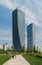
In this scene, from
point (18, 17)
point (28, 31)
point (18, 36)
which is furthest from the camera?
point (28, 31)

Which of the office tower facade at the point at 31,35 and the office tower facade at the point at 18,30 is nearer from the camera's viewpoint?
the office tower facade at the point at 18,30

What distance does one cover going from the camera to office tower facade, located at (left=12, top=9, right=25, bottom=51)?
135 m

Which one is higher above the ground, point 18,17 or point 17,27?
point 18,17

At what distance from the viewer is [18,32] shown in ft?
444

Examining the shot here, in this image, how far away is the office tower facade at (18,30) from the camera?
135250mm

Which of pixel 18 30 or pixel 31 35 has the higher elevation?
pixel 18 30

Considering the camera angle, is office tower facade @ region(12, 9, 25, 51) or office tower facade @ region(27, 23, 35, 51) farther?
office tower facade @ region(27, 23, 35, 51)

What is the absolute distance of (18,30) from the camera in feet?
444

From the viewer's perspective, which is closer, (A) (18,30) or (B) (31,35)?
(A) (18,30)

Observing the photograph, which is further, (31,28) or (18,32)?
(31,28)

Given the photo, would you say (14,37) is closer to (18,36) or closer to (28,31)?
(18,36)

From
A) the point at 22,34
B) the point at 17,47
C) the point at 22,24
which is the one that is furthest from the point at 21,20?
the point at 17,47

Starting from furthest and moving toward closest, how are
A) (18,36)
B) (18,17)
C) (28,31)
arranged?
(28,31) → (18,17) → (18,36)

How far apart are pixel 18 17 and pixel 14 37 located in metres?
18.5
